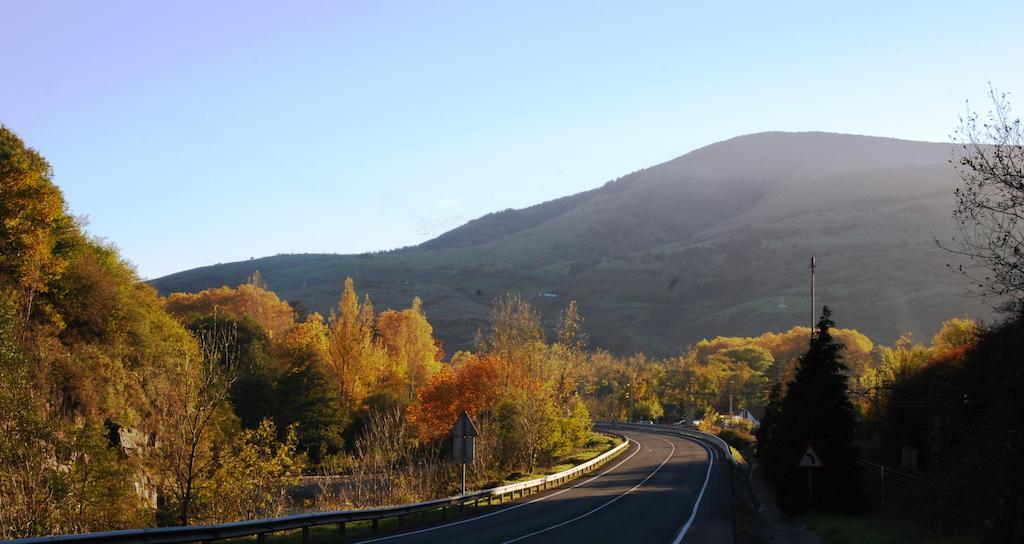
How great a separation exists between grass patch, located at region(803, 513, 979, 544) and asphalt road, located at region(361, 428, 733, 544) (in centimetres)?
297

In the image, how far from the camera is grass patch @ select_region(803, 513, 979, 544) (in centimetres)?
2244

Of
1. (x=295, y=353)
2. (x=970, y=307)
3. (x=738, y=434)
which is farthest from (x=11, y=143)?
(x=970, y=307)

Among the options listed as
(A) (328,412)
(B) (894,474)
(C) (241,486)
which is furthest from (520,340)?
(C) (241,486)

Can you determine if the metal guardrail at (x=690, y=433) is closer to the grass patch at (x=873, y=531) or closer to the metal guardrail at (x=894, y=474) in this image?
the metal guardrail at (x=894, y=474)

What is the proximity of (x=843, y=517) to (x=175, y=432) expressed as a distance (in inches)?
916

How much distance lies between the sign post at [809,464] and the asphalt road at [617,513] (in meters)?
3.09

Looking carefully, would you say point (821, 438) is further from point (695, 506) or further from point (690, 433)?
point (690, 433)

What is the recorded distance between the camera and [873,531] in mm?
25547

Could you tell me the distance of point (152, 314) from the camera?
48.0 m

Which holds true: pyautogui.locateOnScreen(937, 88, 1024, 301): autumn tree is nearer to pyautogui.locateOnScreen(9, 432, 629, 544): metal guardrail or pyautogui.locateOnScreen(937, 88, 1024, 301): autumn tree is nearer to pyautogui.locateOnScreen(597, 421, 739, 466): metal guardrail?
pyautogui.locateOnScreen(9, 432, 629, 544): metal guardrail

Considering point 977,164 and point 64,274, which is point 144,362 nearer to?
point 64,274

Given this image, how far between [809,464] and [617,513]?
706 cm

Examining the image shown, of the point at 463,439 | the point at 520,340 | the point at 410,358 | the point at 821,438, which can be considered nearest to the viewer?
the point at 463,439

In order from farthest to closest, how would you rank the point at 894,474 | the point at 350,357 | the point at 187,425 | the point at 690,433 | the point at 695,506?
the point at 690,433
the point at 350,357
the point at 894,474
the point at 695,506
the point at 187,425
